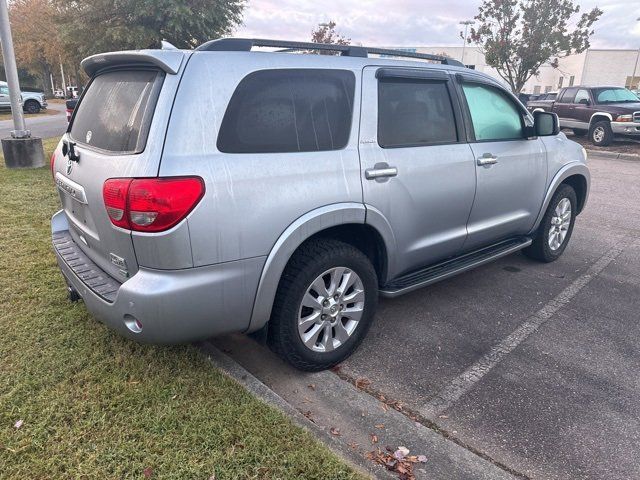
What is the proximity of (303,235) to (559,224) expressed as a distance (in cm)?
342

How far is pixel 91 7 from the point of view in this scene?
15867 millimetres

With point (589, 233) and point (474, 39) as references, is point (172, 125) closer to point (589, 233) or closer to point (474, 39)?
point (589, 233)

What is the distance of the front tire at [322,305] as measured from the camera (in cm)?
277

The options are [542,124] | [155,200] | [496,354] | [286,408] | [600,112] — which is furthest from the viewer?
[600,112]

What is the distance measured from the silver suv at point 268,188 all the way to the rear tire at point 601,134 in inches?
515

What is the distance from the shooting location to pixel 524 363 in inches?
127

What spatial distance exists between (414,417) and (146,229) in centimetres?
171

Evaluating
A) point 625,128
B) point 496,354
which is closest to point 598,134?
point 625,128

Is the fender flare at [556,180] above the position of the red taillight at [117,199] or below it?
below

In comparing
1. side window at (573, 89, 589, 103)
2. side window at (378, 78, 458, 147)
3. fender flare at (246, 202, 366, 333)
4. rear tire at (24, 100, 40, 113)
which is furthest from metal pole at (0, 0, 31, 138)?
rear tire at (24, 100, 40, 113)

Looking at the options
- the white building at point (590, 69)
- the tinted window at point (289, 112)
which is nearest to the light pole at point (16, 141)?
the tinted window at point (289, 112)

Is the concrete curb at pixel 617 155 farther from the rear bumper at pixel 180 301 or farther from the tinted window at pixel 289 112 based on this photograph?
the rear bumper at pixel 180 301

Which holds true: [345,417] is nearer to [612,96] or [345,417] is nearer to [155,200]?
[155,200]

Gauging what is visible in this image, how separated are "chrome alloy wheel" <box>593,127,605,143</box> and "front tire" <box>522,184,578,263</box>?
11529 millimetres
